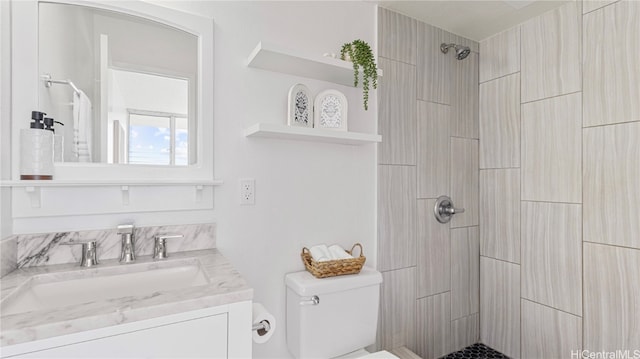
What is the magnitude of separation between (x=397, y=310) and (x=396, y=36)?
5.16ft

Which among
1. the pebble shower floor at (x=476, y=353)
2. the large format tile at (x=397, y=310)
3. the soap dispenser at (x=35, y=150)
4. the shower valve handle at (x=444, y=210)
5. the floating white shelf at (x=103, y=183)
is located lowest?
the pebble shower floor at (x=476, y=353)

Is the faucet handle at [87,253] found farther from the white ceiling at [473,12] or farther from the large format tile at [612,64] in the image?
the large format tile at [612,64]

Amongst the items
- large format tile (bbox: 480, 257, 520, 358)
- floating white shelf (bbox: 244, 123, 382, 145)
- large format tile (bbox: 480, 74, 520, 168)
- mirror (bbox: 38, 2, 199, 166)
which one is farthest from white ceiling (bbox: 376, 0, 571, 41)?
large format tile (bbox: 480, 257, 520, 358)

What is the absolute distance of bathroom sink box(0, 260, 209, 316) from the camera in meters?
0.92

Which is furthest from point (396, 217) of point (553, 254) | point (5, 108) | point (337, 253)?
point (5, 108)

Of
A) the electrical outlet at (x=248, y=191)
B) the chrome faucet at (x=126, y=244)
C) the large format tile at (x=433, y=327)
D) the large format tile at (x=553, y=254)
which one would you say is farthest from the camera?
the large format tile at (x=433, y=327)

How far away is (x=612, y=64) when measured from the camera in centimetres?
155

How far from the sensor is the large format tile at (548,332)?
1692 mm

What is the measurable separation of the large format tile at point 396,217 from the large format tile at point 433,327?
0.31 meters

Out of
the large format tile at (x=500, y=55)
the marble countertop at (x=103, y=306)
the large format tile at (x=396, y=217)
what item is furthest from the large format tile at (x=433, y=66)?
the marble countertop at (x=103, y=306)

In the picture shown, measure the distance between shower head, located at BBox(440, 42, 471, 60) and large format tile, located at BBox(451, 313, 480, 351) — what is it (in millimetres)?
1685

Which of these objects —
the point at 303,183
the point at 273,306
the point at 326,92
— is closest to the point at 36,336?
the point at 273,306

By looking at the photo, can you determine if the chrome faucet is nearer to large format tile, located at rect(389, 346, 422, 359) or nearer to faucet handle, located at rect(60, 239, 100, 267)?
faucet handle, located at rect(60, 239, 100, 267)

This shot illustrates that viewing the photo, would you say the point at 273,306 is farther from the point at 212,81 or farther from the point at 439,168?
the point at 439,168
